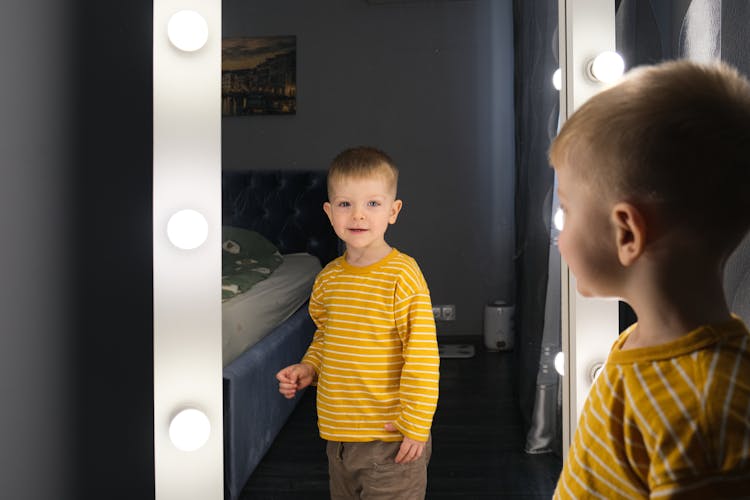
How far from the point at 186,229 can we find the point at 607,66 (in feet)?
2.14

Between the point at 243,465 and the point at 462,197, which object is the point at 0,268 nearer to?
the point at 243,465

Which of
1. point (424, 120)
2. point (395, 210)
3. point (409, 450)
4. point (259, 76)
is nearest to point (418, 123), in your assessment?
point (424, 120)

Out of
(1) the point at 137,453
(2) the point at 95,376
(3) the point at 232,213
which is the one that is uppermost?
(3) the point at 232,213

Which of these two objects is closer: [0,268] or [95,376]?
[0,268]

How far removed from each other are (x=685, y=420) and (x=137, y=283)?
31.5 inches

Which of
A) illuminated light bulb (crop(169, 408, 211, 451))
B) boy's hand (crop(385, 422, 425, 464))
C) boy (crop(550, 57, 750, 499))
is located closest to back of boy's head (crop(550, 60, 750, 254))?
boy (crop(550, 57, 750, 499))

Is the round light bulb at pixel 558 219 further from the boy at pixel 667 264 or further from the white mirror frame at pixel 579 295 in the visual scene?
the boy at pixel 667 264

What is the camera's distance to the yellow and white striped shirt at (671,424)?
0.44 m

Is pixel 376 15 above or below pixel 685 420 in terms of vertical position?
above

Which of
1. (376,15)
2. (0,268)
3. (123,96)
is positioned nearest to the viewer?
(0,268)

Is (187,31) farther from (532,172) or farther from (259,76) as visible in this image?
(532,172)

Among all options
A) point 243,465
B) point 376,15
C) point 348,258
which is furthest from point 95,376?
point 376,15

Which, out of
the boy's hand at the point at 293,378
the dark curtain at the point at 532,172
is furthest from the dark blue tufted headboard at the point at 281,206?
the dark curtain at the point at 532,172

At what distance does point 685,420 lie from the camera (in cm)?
46
